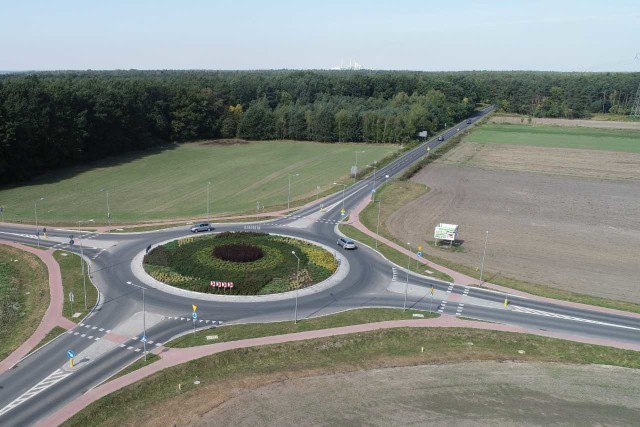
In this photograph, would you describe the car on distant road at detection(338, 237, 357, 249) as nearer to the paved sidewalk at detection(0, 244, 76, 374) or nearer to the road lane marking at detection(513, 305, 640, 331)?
the road lane marking at detection(513, 305, 640, 331)

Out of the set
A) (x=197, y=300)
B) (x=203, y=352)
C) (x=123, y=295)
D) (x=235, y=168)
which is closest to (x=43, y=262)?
(x=123, y=295)

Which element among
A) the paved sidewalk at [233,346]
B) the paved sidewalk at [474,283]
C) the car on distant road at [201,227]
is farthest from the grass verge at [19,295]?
the paved sidewalk at [474,283]

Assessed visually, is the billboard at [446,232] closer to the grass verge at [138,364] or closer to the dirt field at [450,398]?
the dirt field at [450,398]

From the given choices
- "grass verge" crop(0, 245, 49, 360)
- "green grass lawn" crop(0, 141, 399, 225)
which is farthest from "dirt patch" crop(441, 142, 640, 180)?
"grass verge" crop(0, 245, 49, 360)

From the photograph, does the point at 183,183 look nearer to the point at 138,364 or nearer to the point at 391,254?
the point at 391,254

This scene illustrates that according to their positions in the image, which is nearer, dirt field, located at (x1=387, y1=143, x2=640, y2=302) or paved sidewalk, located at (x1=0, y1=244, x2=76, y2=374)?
paved sidewalk, located at (x1=0, y1=244, x2=76, y2=374)

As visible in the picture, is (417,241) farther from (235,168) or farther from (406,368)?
(235,168)

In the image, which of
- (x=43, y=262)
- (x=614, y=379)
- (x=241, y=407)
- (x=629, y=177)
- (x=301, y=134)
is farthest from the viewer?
(x=301, y=134)
